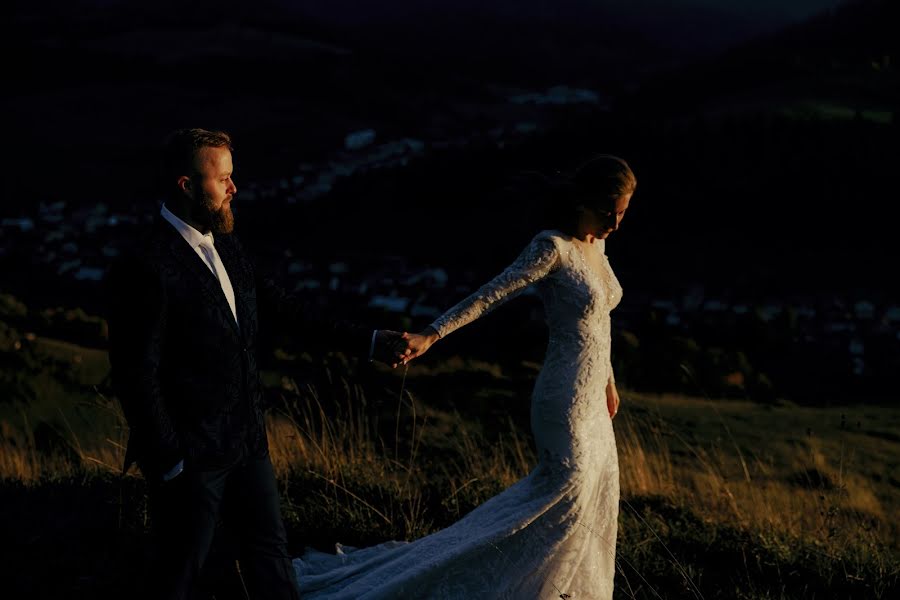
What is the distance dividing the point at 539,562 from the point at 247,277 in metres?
1.76

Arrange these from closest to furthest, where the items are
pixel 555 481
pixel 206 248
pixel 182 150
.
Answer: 1. pixel 182 150
2. pixel 206 248
3. pixel 555 481

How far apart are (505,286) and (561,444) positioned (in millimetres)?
735

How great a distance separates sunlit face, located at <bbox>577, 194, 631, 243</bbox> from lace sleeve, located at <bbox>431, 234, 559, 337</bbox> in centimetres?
20

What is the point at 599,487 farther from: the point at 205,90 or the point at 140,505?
the point at 205,90

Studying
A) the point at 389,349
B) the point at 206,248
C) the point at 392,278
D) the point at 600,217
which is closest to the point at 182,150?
the point at 206,248

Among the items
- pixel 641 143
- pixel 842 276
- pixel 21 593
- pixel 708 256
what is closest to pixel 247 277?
pixel 21 593

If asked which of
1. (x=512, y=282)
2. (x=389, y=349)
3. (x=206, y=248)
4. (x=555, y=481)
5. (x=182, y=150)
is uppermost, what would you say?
(x=182, y=150)

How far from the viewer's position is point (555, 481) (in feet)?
13.3

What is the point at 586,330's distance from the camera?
4.15m

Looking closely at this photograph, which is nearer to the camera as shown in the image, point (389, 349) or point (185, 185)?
point (185, 185)

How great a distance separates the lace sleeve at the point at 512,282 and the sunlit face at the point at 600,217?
0.20 meters

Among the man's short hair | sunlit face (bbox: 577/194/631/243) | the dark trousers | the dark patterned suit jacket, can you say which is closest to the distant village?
sunlit face (bbox: 577/194/631/243)

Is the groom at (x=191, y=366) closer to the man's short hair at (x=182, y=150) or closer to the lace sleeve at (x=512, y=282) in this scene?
the man's short hair at (x=182, y=150)

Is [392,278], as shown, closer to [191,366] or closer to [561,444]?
[561,444]
